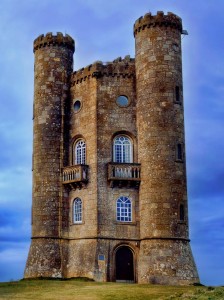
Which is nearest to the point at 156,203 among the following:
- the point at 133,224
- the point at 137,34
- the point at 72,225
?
the point at 133,224

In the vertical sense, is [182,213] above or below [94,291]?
above

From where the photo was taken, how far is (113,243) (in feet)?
159

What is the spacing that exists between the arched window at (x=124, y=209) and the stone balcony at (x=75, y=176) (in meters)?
3.29

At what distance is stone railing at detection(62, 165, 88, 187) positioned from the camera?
4978cm

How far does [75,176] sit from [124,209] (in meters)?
4.91

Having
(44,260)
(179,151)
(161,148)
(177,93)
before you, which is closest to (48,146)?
(44,260)

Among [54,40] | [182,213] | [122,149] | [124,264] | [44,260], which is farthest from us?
[54,40]

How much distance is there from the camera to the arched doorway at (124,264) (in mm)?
48125

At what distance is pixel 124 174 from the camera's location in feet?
161

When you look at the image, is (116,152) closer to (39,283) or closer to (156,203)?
(156,203)

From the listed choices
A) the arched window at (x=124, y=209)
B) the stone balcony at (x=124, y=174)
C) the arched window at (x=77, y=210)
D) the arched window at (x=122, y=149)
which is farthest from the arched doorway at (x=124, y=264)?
the arched window at (x=122, y=149)

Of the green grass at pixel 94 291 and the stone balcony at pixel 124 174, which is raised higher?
the stone balcony at pixel 124 174

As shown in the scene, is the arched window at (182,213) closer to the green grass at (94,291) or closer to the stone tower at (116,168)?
the stone tower at (116,168)

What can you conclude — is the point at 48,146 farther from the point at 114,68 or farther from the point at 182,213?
the point at 182,213
